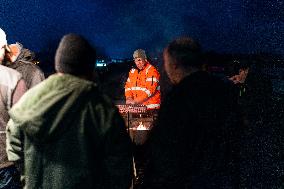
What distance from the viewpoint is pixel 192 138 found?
264cm

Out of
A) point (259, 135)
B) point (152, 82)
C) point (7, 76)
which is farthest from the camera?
point (259, 135)

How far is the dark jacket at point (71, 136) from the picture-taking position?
2607 millimetres

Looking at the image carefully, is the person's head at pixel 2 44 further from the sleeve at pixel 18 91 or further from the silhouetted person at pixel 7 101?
the sleeve at pixel 18 91

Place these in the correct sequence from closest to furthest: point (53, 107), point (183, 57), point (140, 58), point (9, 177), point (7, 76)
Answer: point (53, 107)
point (183, 57)
point (7, 76)
point (9, 177)
point (140, 58)

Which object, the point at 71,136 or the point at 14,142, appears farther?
the point at 14,142

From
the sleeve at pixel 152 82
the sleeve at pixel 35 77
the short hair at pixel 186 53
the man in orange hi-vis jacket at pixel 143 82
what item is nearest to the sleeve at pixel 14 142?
the short hair at pixel 186 53

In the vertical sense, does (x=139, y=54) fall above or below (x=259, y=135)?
above

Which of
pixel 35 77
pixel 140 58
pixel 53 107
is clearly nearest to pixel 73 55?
pixel 53 107

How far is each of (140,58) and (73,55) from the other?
5.11 m

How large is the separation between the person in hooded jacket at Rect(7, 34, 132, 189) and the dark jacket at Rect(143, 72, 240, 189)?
0.87ft

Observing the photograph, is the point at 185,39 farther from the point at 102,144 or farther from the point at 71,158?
the point at 71,158

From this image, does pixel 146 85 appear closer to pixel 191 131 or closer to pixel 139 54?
pixel 139 54

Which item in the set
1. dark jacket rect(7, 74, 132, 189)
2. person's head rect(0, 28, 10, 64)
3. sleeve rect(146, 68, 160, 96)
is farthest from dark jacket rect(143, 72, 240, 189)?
sleeve rect(146, 68, 160, 96)

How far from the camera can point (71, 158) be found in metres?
2.71
